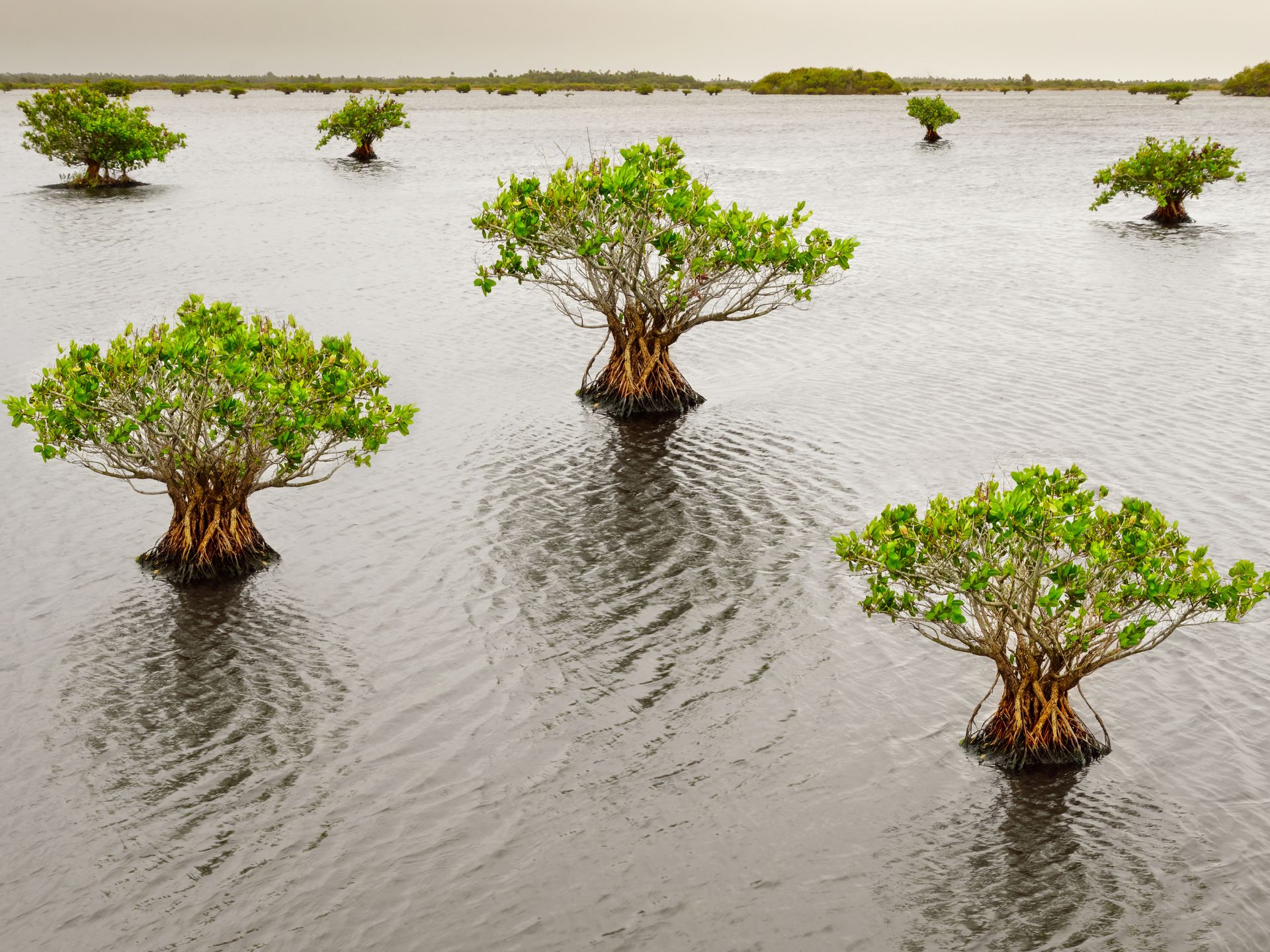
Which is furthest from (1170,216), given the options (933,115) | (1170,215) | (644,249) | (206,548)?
(933,115)

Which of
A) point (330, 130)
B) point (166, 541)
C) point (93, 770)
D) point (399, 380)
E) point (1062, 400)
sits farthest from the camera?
point (330, 130)

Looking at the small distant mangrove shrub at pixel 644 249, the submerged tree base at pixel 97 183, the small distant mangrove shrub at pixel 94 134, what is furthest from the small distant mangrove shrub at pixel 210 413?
the submerged tree base at pixel 97 183

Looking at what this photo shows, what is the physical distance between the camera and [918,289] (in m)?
53.4

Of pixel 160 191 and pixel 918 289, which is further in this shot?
pixel 160 191

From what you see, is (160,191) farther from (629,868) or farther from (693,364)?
(629,868)

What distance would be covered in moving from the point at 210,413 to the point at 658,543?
983 centimetres

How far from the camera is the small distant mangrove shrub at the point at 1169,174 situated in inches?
2544

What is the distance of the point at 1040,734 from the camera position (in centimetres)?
1711

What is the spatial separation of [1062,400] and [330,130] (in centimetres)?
9085

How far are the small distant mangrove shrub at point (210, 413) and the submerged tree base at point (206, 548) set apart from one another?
0.08 ft

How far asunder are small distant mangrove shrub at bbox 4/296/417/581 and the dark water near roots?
148 cm

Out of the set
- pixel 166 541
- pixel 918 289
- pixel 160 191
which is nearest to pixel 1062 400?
pixel 918 289

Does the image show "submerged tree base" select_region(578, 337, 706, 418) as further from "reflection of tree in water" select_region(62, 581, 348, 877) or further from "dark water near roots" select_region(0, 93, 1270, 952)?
"reflection of tree in water" select_region(62, 581, 348, 877)

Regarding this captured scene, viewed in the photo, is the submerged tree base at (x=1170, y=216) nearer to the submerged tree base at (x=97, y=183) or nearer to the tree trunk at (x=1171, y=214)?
the tree trunk at (x=1171, y=214)
